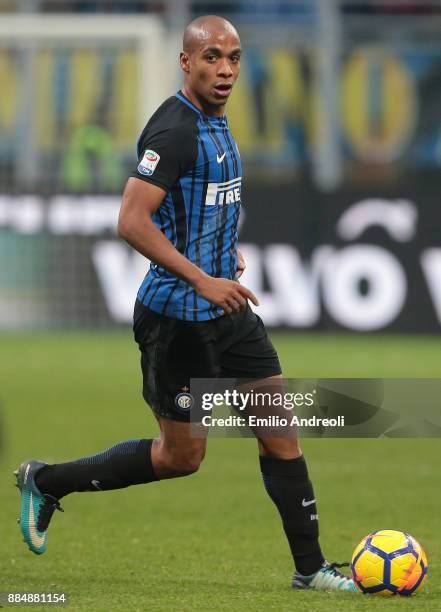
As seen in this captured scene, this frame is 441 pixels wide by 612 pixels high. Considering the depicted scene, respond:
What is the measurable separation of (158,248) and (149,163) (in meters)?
0.29

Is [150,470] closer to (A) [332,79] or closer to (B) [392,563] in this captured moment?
(B) [392,563]

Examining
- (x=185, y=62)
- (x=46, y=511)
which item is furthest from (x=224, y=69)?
(x=46, y=511)

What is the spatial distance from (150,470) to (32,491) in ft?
1.58

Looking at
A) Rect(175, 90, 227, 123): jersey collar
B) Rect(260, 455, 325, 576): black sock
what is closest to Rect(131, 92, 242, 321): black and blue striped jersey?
Rect(175, 90, 227, 123): jersey collar

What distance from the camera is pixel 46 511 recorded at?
5445 mm

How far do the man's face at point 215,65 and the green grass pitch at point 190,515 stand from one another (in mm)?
1721

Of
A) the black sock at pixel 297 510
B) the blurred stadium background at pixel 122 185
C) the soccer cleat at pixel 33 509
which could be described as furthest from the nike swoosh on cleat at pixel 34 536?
the blurred stadium background at pixel 122 185

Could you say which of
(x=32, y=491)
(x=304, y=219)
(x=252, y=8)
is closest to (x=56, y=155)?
(x=304, y=219)

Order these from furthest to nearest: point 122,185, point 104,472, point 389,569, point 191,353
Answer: point 122,185 < point 104,472 < point 191,353 < point 389,569

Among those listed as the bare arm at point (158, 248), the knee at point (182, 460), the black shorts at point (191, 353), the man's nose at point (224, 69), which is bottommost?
the knee at point (182, 460)

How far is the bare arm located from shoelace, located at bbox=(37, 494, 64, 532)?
109 cm

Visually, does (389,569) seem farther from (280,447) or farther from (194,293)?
(194,293)

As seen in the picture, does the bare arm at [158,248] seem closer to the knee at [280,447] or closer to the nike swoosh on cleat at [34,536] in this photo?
the knee at [280,447]

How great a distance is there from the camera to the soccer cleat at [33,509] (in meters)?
5.40
